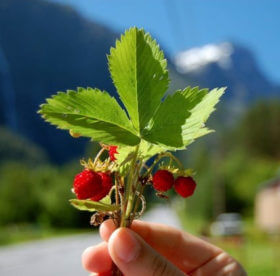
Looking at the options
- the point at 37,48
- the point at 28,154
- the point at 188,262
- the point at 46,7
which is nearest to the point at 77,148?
the point at 28,154

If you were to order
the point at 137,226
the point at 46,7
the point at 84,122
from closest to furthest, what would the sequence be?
the point at 84,122
the point at 137,226
the point at 46,7

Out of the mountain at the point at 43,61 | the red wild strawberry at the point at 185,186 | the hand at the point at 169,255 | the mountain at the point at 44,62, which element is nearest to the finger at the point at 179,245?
the hand at the point at 169,255

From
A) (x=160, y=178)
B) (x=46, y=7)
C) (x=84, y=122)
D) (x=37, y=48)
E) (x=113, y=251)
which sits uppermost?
(x=46, y=7)

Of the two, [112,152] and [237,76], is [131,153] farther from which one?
[237,76]

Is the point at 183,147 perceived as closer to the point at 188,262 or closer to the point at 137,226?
the point at 137,226

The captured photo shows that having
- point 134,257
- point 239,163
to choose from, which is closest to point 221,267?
point 134,257

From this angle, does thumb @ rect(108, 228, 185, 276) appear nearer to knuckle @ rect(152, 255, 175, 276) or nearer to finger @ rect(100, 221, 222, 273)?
knuckle @ rect(152, 255, 175, 276)

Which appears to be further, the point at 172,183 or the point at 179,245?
the point at 179,245
